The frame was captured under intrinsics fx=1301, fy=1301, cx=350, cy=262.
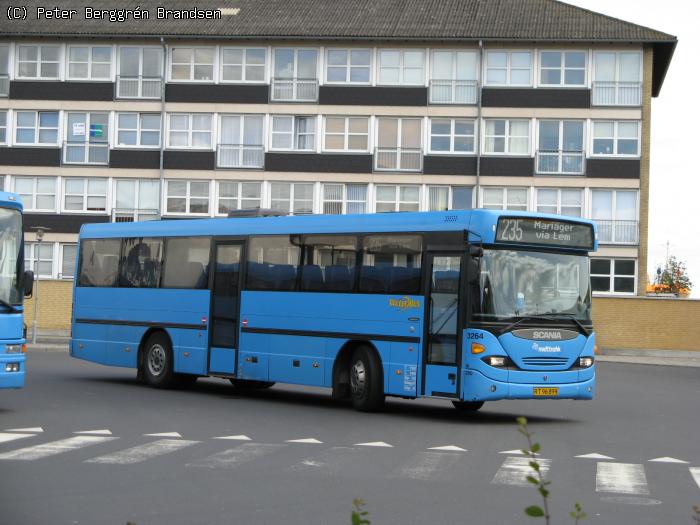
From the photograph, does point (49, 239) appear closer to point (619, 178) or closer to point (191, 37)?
point (191, 37)

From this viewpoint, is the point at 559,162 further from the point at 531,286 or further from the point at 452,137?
the point at 531,286

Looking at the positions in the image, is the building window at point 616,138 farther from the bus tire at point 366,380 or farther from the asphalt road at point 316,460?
the bus tire at point 366,380

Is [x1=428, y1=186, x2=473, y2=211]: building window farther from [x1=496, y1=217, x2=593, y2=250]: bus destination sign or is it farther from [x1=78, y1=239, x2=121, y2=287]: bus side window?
[x1=496, y1=217, x2=593, y2=250]: bus destination sign

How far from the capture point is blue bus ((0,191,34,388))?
17297 millimetres

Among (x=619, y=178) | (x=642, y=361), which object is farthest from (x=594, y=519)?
(x=619, y=178)

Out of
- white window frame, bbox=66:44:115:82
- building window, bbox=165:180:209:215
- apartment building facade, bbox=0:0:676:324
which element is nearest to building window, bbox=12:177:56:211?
apartment building facade, bbox=0:0:676:324

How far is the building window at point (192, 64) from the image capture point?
5781cm

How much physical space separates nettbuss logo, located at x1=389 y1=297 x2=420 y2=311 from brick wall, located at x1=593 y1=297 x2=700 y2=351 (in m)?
33.9

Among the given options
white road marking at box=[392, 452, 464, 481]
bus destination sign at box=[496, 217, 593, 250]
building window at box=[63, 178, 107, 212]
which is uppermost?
building window at box=[63, 178, 107, 212]

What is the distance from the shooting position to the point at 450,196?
56.1 meters

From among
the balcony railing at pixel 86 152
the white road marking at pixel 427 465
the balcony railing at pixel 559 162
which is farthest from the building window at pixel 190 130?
the white road marking at pixel 427 465

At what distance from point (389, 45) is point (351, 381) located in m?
38.5

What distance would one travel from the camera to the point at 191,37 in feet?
189

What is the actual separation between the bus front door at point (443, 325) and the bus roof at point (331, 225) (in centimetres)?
49
